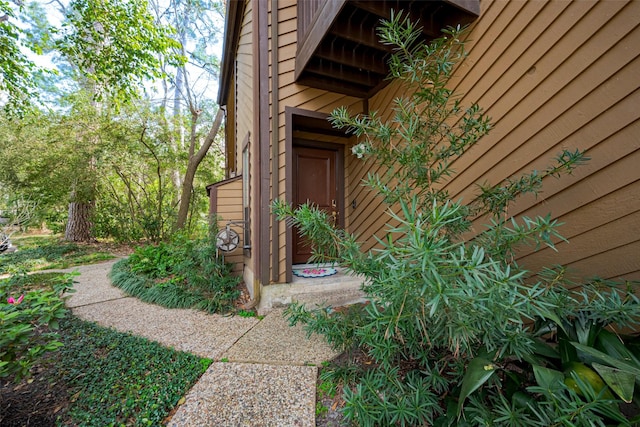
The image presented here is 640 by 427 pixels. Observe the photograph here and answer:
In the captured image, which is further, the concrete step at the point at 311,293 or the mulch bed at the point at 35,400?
the concrete step at the point at 311,293

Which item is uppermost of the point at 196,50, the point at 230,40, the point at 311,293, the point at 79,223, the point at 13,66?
the point at 196,50

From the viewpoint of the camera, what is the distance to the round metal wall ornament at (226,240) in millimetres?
3564

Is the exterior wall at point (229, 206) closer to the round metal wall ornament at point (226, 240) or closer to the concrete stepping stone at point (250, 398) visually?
the round metal wall ornament at point (226, 240)

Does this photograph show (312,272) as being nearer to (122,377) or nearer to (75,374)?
(122,377)

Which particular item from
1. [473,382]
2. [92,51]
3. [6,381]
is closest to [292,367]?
[473,382]

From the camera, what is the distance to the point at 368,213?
348 cm

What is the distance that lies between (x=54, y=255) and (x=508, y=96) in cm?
907

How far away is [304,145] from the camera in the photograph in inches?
151

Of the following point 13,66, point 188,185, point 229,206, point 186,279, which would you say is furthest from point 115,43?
point 186,279

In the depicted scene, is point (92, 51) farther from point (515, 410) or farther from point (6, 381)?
point (515, 410)

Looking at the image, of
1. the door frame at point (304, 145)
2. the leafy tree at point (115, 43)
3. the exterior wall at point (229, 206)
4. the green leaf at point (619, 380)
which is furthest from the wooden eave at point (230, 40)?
the green leaf at point (619, 380)

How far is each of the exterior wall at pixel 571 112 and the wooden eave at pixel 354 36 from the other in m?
0.35

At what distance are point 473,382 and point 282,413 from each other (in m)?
1.03

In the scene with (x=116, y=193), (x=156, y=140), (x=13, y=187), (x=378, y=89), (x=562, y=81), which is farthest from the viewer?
(x=116, y=193)
